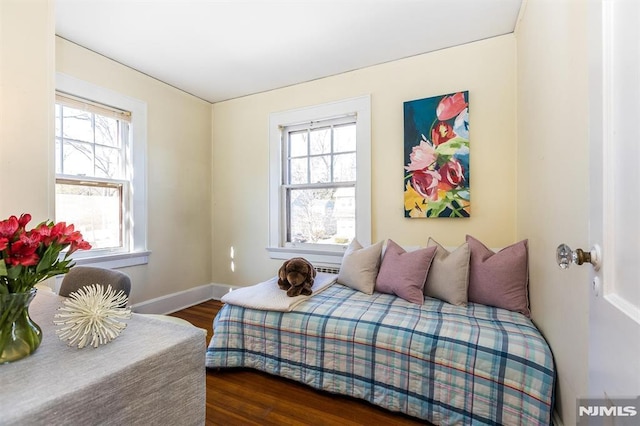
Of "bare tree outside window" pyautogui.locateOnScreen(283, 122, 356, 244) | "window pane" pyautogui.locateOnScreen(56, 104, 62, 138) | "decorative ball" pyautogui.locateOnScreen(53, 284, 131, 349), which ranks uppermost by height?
"window pane" pyautogui.locateOnScreen(56, 104, 62, 138)

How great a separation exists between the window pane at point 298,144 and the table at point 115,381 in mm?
2660

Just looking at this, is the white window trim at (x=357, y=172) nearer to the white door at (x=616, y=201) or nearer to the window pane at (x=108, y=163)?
the window pane at (x=108, y=163)

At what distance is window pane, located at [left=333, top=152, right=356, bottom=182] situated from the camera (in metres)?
3.09

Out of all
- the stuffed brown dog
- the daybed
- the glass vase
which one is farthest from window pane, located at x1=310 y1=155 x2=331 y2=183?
the glass vase

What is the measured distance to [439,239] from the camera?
2672mm

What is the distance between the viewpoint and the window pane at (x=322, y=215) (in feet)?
10.3

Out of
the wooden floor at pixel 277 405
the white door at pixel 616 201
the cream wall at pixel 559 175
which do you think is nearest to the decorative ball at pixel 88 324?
the wooden floor at pixel 277 405

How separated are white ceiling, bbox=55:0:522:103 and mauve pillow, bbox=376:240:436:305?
1.78m

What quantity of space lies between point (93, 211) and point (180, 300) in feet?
4.35

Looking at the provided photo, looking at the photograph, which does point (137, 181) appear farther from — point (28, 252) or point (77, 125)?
point (28, 252)

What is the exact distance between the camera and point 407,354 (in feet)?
5.42

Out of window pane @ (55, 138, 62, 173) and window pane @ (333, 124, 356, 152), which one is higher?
window pane @ (333, 124, 356, 152)

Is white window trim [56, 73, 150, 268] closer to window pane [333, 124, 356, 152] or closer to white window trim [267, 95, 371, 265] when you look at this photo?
white window trim [267, 95, 371, 265]

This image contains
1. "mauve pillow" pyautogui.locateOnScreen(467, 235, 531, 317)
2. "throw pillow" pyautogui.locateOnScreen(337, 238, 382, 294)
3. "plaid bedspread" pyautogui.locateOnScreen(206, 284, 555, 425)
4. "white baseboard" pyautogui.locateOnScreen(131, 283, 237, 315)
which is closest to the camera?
"plaid bedspread" pyautogui.locateOnScreen(206, 284, 555, 425)
